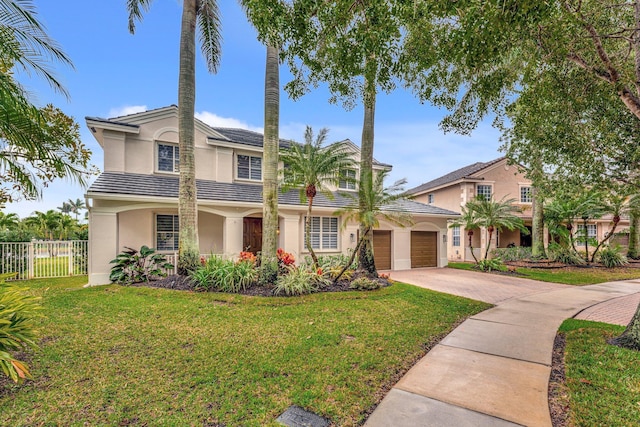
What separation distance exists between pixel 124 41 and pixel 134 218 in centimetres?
762

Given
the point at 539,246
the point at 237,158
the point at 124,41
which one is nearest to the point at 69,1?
the point at 124,41

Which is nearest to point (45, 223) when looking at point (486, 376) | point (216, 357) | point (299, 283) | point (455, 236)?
point (299, 283)

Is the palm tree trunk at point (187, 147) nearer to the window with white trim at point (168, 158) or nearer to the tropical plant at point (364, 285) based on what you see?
the window with white trim at point (168, 158)

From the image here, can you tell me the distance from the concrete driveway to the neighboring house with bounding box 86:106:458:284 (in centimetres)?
309

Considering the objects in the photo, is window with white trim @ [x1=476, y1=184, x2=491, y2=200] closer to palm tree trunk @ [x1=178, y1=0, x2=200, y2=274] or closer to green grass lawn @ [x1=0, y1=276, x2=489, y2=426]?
green grass lawn @ [x1=0, y1=276, x2=489, y2=426]

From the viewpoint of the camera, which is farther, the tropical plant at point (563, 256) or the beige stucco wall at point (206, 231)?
the tropical plant at point (563, 256)

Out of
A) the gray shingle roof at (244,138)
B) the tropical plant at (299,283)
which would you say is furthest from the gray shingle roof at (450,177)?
the tropical plant at (299,283)

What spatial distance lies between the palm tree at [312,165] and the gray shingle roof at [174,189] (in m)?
1.47

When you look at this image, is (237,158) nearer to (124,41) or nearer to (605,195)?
(124,41)

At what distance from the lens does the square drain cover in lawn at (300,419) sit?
123 inches

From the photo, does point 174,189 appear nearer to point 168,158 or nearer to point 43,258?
point 168,158

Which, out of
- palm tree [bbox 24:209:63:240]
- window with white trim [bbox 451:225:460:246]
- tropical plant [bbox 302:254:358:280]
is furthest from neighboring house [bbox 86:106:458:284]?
palm tree [bbox 24:209:63:240]

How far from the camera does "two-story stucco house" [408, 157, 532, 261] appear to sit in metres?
22.5

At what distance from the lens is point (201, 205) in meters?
12.5
